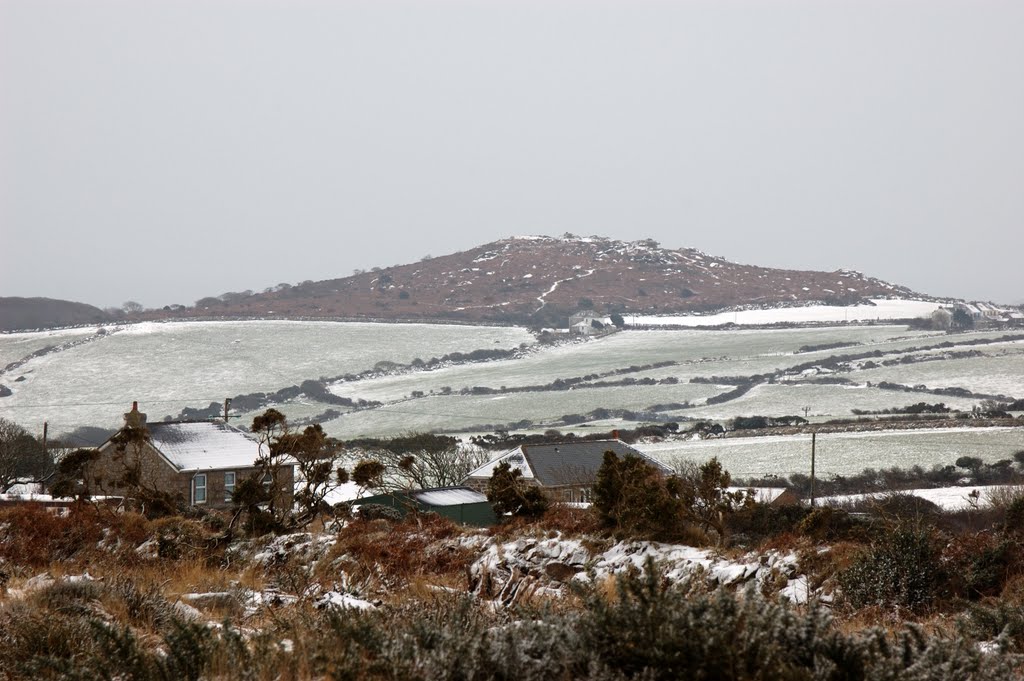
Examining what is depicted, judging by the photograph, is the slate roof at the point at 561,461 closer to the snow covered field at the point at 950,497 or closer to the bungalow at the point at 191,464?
the snow covered field at the point at 950,497

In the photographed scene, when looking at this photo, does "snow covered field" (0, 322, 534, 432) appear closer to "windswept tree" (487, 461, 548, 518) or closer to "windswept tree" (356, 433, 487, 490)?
"windswept tree" (356, 433, 487, 490)

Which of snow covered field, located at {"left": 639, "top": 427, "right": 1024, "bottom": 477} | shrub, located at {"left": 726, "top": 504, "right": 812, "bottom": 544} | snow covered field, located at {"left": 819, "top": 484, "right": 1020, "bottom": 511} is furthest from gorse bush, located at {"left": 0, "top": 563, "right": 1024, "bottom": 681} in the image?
snow covered field, located at {"left": 639, "top": 427, "right": 1024, "bottom": 477}

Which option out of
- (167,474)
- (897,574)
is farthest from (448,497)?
(897,574)

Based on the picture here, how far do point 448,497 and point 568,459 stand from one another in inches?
413

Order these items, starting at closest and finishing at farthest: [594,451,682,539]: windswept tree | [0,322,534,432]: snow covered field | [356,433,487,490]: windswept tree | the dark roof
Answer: [594,451,682,539]: windswept tree
the dark roof
[356,433,487,490]: windswept tree
[0,322,534,432]: snow covered field

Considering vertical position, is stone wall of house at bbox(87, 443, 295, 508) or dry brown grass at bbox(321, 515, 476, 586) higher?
dry brown grass at bbox(321, 515, 476, 586)

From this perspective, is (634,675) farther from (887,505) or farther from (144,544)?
(887,505)

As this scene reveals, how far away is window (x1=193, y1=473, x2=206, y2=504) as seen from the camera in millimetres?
43594

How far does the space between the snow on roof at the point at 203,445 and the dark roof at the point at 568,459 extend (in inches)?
539

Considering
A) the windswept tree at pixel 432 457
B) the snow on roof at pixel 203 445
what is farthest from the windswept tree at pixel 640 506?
the windswept tree at pixel 432 457

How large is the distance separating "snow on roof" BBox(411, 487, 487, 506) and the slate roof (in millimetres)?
4556

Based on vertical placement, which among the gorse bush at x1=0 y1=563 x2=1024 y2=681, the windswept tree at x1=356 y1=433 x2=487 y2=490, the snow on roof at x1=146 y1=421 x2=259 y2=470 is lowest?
the windswept tree at x1=356 y1=433 x2=487 y2=490

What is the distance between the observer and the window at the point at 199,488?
43.6 m

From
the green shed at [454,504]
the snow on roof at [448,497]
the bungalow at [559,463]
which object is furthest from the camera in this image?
the bungalow at [559,463]
